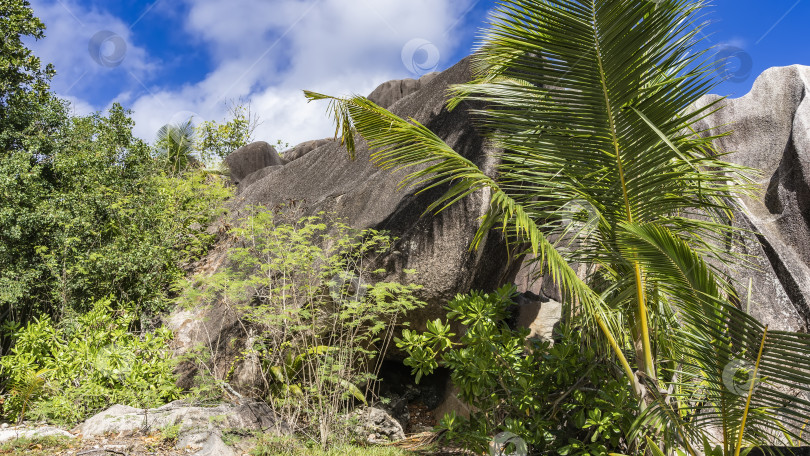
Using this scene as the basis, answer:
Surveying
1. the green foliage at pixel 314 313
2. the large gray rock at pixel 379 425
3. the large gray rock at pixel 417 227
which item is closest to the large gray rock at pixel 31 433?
the large gray rock at pixel 417 227

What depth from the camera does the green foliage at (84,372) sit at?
20.4 ft

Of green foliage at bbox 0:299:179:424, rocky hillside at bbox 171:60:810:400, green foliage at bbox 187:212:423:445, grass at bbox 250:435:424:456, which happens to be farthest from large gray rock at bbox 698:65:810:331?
green foliage at bbox 0:299:179:424

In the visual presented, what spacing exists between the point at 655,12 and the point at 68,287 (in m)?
8.74

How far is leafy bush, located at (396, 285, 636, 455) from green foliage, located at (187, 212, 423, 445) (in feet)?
4.09

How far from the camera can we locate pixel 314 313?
600 cm

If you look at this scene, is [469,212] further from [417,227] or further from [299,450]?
[299,450]

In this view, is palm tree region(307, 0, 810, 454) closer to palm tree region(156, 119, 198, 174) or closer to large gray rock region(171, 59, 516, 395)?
large gray rock region(171, 59, 516, 395)

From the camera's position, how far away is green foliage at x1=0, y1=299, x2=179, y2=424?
6.23 m

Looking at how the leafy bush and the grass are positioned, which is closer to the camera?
the leafy bush

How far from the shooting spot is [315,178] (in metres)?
9.99

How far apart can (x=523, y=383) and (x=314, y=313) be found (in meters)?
2.64

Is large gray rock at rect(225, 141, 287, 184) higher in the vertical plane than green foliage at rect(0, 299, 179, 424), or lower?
higher

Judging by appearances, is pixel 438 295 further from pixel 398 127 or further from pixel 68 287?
pixel 68 287

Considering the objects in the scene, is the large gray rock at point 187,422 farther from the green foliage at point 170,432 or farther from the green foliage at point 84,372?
the green foliage at point 84,372
